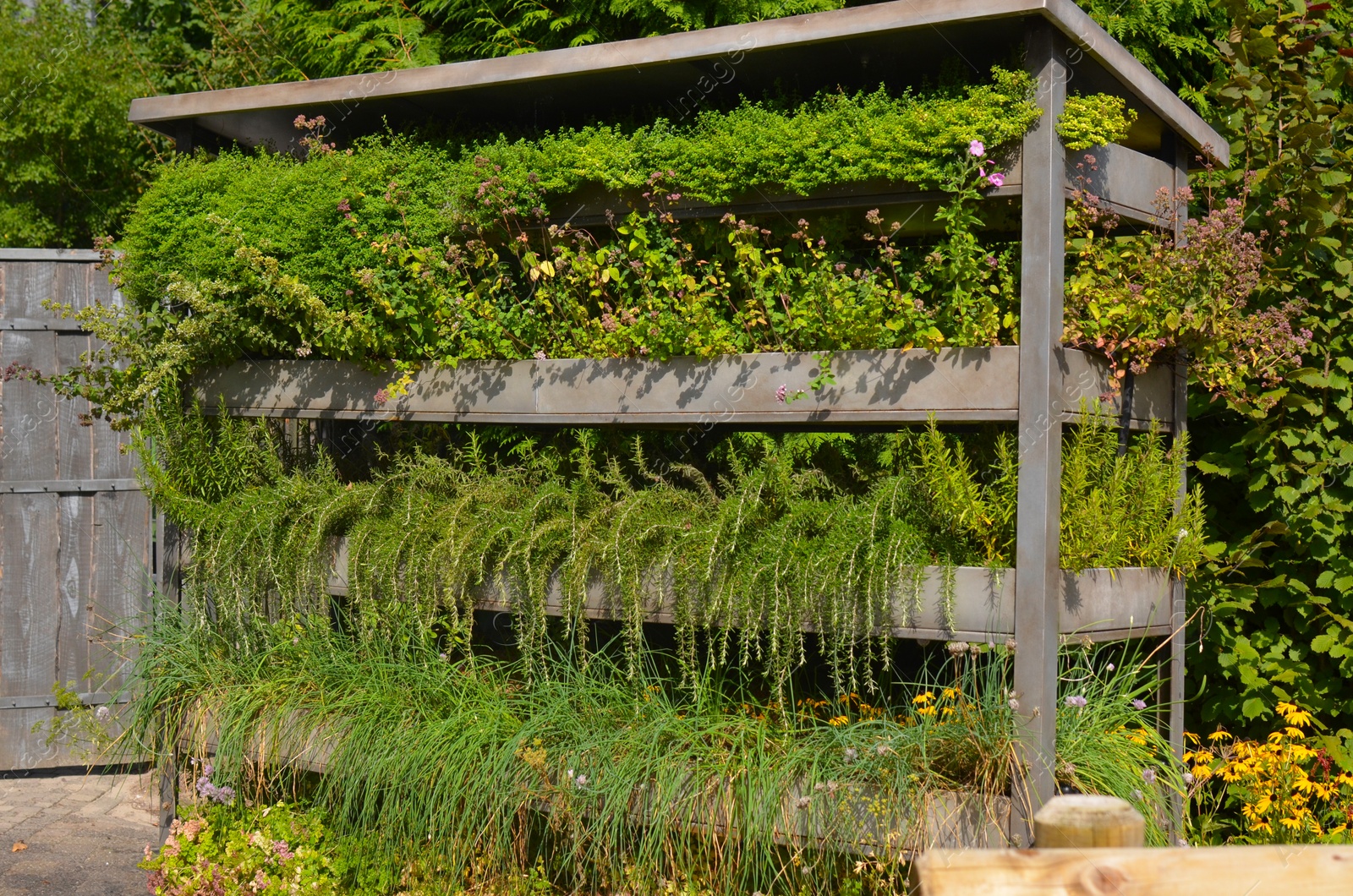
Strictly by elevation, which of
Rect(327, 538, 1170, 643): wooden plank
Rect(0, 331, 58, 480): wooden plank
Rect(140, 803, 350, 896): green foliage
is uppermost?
Rect(0, 331, 58, 480): wooden plank

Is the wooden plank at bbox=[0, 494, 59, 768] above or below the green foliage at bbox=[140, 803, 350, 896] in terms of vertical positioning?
above

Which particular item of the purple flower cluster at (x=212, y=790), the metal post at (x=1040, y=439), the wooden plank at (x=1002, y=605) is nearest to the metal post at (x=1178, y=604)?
the wooden plank at (x=1002, y=605)

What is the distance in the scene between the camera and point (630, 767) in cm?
351

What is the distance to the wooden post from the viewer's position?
168 cm

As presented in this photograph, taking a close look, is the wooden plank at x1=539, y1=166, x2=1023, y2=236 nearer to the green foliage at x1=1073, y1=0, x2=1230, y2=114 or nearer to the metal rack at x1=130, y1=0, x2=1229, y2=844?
the metal rack at x1=130, y1=0, x2=1229, y2=844

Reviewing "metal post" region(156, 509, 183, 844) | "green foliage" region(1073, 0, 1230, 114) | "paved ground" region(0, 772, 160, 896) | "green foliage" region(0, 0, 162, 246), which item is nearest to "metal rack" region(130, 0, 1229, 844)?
"metal post" region(156, 509, 183, 844)

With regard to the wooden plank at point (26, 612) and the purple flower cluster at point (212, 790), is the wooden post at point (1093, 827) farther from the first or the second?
the wooden plank at point (26, 612)

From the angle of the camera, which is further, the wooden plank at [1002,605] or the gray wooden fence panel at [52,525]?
the gray wooden fence panel at [52,525]

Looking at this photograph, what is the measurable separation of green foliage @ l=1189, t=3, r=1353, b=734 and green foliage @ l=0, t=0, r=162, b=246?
22.6 ft

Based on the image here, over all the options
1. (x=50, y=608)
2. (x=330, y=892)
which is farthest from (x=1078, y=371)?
(x=50, y=608)

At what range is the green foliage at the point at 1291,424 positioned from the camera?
13.6ft

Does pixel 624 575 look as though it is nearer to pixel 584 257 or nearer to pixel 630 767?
pixel 630 767

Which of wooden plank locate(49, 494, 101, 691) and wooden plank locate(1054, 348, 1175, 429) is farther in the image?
wooden plank locate(49, 494, 101, 691)

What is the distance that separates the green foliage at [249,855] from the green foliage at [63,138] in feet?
16.3
